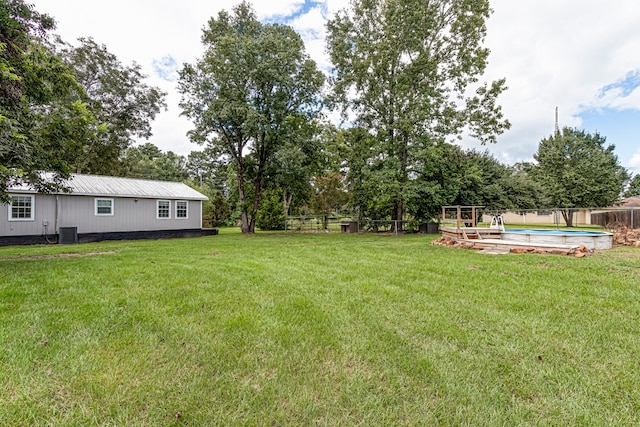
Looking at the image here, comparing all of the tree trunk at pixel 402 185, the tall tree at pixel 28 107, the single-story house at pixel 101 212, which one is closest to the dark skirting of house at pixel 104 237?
the single-story house at pixel 101 212

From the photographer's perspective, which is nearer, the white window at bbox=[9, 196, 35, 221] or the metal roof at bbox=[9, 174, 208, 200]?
the white window at bbox=[9, 196, 35, 221]

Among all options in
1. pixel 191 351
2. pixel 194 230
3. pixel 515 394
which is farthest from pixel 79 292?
pixel 194 230

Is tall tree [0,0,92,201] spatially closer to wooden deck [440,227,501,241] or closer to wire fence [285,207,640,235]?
wooden deck [440,227,501,241]

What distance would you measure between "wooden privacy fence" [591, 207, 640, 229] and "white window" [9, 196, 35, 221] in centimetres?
2619

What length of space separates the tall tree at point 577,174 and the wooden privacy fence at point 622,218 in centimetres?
452

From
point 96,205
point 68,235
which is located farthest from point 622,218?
point 68,235

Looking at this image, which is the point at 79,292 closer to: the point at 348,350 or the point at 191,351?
the point at 191,351

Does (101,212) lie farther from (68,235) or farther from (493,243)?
(493,243)

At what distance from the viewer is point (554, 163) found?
26.5 metres

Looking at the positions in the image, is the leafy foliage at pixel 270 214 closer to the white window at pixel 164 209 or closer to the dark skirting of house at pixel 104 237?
the dark skirting of house at pixel 104 237

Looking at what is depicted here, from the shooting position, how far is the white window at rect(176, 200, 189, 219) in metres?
16.2

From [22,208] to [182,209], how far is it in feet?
20.7

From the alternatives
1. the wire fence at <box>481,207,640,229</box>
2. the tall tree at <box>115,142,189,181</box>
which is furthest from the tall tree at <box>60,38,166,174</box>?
the wire fence at <box>481,207,640,229</box>

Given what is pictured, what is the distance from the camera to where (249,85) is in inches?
611
